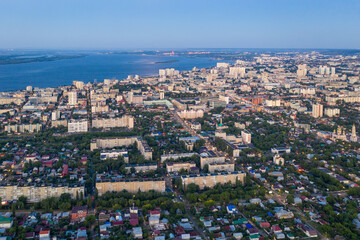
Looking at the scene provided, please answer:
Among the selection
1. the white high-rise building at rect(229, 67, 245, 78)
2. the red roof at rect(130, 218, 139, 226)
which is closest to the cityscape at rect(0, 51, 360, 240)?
the red roof at rect(130, 218, 139, 226)

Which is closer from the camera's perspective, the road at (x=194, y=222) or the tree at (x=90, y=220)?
the road at (x=194, y=222)

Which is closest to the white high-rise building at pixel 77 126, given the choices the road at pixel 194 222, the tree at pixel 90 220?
the road at pixel 194 222

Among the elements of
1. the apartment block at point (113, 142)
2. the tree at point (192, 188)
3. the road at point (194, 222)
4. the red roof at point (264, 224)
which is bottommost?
the road at point (194, 222)

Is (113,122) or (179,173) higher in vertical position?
(113,122)

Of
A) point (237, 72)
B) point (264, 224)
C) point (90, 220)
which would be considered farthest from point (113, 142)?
point (237, 72)

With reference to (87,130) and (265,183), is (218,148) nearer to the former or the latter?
(265,183)

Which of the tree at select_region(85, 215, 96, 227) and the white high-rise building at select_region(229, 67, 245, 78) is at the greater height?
the white high-rise building at select_region(229, 67, 245, 78)

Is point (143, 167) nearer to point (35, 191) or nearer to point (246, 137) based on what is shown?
point (35, 191)

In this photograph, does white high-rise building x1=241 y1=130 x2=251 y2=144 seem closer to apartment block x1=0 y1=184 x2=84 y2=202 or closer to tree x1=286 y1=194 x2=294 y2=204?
tree x1=286 y1=194 x2=294 y2=204

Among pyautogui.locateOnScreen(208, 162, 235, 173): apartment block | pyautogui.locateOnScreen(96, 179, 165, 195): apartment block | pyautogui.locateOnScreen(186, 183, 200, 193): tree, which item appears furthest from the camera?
pyautogui.locateOnScreen(208, 162, 235, 173): apartment block

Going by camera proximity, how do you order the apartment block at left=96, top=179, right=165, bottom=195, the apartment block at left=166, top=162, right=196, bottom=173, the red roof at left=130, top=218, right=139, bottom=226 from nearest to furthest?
the red roof at left=130, top=218, right=139, bottom=226
the apartment block at left=96, top=179, right=165, bottom=195
the apartment block at left=166, top=162, right=196, bottom=173

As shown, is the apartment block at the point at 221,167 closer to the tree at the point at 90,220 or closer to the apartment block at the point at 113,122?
the tree at the point at 90,220
